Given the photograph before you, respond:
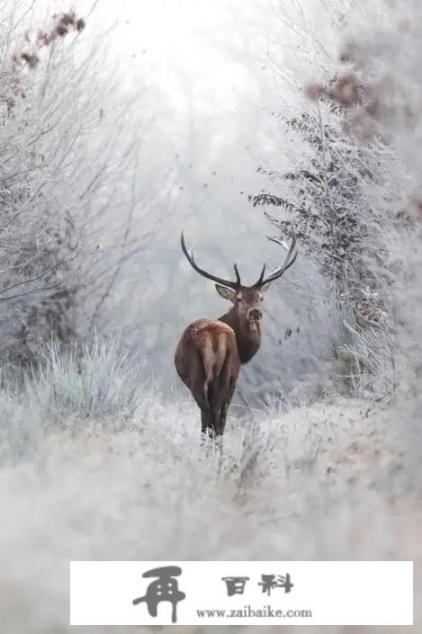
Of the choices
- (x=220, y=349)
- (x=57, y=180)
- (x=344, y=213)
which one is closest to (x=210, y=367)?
(x=220, y=349)

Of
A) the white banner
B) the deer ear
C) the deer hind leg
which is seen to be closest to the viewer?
the white banner

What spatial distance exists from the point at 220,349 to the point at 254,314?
0.28 metres

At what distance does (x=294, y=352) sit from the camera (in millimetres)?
5711

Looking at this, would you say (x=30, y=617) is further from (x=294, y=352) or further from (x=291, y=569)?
(x=294, y=352)

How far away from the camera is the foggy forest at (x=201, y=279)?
427cm

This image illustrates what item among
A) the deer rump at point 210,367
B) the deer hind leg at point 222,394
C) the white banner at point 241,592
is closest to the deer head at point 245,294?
the deer rump at point 210,367

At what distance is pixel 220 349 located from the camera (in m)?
5.02

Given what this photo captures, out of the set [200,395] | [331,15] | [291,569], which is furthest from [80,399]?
[331,15]

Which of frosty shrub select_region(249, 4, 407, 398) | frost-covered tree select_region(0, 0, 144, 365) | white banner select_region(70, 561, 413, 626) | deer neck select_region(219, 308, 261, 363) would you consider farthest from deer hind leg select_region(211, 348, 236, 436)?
frost-covered tree select_region(0, 0, 144, 365)

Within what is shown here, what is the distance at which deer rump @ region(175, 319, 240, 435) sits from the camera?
16.0ft

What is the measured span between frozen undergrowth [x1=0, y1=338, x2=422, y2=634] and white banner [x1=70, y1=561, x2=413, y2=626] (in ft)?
0.18

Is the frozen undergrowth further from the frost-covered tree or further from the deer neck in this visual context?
the frost-covered tree

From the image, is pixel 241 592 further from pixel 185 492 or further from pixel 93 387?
pixel 93 387

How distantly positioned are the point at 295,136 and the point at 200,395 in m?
1.80
